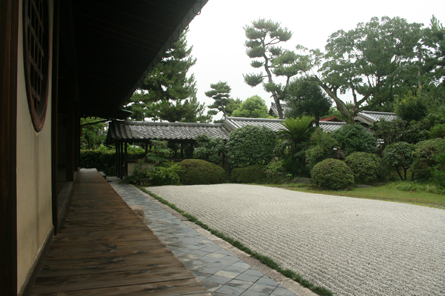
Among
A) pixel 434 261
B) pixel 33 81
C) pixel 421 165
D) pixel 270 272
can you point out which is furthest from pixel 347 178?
pixel 33 81

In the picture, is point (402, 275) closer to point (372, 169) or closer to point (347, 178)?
point (347, 178)

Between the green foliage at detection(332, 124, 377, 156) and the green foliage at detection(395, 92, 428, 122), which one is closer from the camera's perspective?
the green foliage at detection(332, 124, 377, 156)

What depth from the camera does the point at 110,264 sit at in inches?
66.8

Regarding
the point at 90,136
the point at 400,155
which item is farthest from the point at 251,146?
the point at 90,136

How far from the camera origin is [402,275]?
2.72m

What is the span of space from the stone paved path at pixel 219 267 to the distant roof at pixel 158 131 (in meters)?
8.83

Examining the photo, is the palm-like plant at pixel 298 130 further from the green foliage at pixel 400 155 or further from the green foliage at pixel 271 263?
the green foliage at pixel 271 263

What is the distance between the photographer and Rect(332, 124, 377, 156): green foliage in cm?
1082

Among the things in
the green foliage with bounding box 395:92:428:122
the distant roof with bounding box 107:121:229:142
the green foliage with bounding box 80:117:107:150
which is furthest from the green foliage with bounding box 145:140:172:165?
the green foliage with bounding box 395:92:428:122

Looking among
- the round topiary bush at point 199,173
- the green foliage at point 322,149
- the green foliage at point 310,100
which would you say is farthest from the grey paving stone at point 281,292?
the green foliage at point 310,100

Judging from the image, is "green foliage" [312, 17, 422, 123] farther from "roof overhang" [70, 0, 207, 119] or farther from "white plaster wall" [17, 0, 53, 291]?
"white plaster wall" [17, 0, 53, 291]

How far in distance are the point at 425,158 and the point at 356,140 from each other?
7.56 ft
